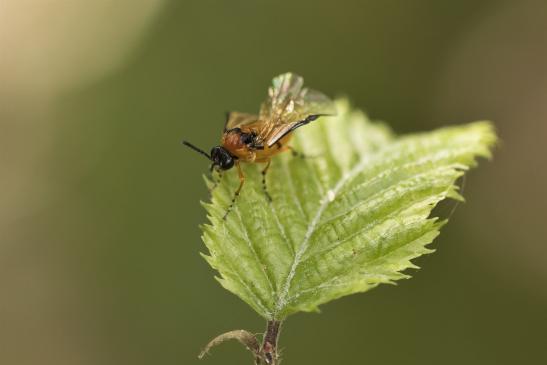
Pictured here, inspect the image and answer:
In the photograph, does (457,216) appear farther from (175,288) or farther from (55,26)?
(55,26)

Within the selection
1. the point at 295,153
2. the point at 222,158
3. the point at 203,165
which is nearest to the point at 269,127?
the point at 295,153

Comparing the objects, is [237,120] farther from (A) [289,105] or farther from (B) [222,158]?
(B) [222,158]

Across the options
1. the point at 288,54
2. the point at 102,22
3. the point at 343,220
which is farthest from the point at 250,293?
the point at 102,22

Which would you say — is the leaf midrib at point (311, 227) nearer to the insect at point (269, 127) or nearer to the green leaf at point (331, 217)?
the green leaf at point (331, 217)

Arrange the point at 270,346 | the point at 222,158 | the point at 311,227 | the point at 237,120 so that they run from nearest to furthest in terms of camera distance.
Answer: the point at 270,346 → the point at 311,227 → the point at 222,158 → the point at 237,120

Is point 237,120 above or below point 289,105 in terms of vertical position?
below

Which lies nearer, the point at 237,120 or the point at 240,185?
the point at 240,185
